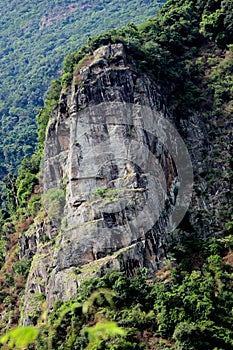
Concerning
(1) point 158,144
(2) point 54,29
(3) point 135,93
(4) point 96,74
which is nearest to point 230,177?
(1) point 158,144

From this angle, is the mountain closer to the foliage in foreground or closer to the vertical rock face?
the vertical rock face

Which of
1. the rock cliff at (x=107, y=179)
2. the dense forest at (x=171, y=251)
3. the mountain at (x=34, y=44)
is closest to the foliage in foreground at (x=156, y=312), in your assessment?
the dense forest at (x=171, y=251)

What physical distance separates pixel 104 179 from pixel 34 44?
213 ft

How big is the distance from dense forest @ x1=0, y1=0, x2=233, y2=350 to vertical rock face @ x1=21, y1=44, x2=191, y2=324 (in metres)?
1.13

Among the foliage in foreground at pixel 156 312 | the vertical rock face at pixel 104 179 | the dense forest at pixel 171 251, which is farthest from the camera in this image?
the vertical rock face at pixel 104 179

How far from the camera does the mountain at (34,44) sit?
66625 mm

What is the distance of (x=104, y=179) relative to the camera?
29.2 metres

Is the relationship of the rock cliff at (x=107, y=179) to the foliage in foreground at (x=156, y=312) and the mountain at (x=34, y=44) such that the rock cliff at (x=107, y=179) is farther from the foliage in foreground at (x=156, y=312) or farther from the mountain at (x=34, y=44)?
the mountain at (x=34, y=44)

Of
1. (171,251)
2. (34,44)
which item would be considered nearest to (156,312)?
(171,251)

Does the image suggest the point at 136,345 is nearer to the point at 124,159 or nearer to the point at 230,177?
the point at 124,159

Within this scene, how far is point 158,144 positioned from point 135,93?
10.6ft

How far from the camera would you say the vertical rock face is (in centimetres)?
2669

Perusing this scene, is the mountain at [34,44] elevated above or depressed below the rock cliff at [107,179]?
above

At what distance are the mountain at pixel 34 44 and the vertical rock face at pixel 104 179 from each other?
28.1 m
